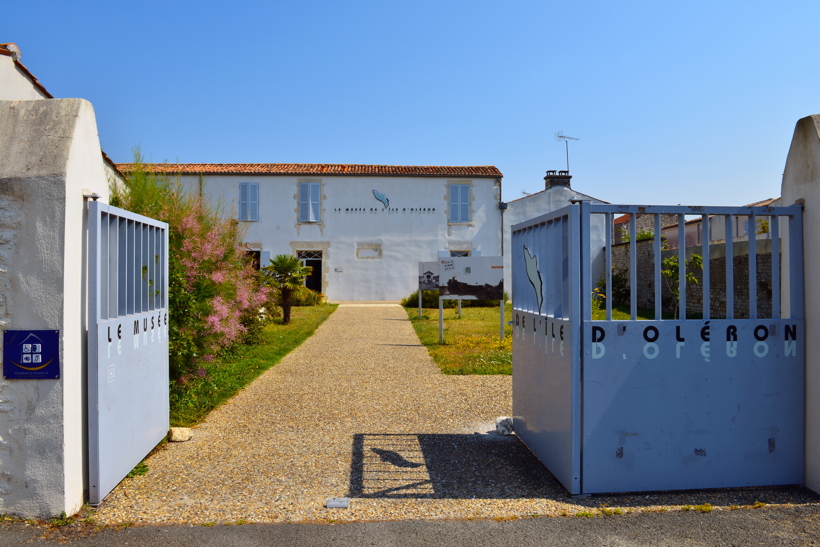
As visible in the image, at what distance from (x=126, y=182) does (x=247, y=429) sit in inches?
138

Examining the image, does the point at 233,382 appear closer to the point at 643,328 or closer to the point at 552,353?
the point at 552,353

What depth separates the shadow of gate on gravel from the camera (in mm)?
3801

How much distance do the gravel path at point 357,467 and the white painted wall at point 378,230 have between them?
58.9ft

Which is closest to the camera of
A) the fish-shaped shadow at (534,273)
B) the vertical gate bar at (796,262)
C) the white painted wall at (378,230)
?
the vertical gate bar at (796,262)

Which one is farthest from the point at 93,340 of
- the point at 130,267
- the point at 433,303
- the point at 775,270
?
the point at 433,303

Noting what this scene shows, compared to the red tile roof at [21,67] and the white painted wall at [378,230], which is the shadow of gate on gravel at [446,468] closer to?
the red tile roof at [21,67]

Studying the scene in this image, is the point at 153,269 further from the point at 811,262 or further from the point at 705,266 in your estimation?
the point at 811,262

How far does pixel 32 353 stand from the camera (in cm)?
326

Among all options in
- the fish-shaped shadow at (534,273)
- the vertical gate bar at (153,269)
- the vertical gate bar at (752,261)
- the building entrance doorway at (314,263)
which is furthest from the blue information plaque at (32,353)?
the building entrance doorway at (314,263)

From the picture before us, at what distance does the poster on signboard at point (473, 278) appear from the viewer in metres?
11.1

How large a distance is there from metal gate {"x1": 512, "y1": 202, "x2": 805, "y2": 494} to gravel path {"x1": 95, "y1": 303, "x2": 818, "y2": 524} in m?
0.18

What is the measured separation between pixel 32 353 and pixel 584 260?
3.16 m

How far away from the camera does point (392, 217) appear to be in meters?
25.4

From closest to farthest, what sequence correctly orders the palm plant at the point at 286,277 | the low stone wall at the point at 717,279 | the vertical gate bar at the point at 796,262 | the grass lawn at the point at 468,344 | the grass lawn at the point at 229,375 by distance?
the vertical gate bar at the point at 796,262 → the grass lawn at the point at 229,375 → the grass lawn at the point at 468,344 → the low stone wall at the point at 717,279 → the palm plant at the point at 286,277
